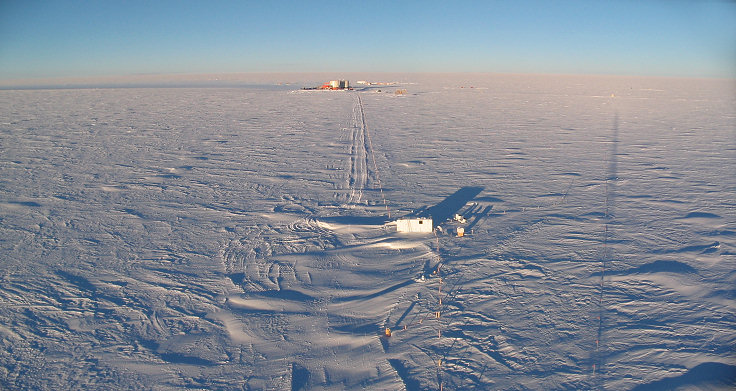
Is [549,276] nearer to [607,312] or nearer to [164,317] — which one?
[607,312]

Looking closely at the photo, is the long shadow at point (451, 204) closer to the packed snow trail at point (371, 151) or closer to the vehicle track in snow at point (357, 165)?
the packed snow trail at point (371, 151)

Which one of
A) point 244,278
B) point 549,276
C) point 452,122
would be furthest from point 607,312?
point 452,122

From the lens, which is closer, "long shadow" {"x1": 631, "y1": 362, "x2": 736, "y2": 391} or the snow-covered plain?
"long shadow" {"x1": 631, "y1": 362, "x2": 736, "y2": 391}

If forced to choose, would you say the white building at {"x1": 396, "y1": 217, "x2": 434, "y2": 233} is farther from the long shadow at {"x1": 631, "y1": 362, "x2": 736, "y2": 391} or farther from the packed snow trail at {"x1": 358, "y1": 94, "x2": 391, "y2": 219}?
the long shadow at {"x1": 631, "y1": 362, "x2": 736, "y2": 391}

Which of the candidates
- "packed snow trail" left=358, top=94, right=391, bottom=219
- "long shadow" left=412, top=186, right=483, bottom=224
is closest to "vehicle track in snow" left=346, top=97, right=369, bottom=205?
"packed snow trail" left=358, top=94, right=391, bottom=219

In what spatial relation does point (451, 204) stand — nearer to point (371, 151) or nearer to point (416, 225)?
point (416, 225)

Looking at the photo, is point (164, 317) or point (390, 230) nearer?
point (164, 317)
